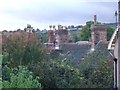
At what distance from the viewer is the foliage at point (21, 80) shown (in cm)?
512

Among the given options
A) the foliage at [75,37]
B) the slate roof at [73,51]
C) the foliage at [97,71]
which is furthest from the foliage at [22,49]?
the foliage at [75,37]

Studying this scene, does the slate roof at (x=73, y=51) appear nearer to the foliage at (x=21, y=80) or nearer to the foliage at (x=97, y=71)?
the foliage at (x=97, y=71)

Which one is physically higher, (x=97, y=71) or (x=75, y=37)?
(x=75, y=37)

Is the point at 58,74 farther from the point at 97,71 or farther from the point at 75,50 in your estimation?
the point at 75,50

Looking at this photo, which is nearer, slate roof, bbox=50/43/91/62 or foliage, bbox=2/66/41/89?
foliage, bbox=2/66/41/89

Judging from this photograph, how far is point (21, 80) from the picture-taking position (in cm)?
520

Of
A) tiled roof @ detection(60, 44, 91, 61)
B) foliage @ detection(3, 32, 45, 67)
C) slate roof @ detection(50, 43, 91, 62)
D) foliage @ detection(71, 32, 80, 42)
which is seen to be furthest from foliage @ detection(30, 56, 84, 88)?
foliage @ detection(71, 32, 80, 42)

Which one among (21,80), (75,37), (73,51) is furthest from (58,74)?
(75,37)

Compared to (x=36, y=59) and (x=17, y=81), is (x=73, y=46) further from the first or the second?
(x=17, y=81)

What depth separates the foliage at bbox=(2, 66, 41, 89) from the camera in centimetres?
512

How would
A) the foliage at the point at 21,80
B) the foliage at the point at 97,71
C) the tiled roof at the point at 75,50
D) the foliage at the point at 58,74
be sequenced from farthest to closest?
1. the tiled roof at the point at 75,50
2. the foliage at the point at 97,71
3. the foliage at the point at 58,74
4. the foliage at the point at 21,80

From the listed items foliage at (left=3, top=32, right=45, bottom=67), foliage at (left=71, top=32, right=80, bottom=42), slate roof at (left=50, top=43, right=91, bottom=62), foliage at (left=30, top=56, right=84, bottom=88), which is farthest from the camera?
foliage at (left=71, top=32, right=80, bottom=42)

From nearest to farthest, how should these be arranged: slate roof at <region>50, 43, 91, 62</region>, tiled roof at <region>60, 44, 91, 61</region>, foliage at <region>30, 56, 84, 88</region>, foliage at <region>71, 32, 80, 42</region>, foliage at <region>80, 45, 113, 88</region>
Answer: foliage at <region>30, 56, 84, 88</region>, foliage at <region>80, 45, 113, 88</region>, slate roof at <region>50, 43, 91, 62</region>, tiled roof at <region>60, 44, 91, 61</region>, foliage at <region>71, 32, 80, 42</region>

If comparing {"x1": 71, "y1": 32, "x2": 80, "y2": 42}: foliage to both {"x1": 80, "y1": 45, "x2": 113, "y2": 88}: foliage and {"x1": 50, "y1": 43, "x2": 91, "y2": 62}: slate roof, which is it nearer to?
{"x1": 50, "y1": 43, "x2": 91, "y2": 62}: slate roof
